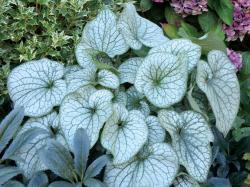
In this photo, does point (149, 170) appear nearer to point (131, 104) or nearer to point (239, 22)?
point (131, 104)

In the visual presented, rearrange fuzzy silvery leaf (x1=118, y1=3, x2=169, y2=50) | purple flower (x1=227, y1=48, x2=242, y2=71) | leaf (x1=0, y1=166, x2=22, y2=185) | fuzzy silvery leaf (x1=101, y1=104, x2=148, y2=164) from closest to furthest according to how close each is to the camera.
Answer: leaf (x1=0, y1=166, x2=22, y2=185), fuzzy silvery leaf (x1=101, y1=104, x2=148, y2=164), fuzzy silvery leaf (x1=118, y1=3, x2=169, y2=50), purple flower (x1=227, y1=48, x2=242, y2=71)

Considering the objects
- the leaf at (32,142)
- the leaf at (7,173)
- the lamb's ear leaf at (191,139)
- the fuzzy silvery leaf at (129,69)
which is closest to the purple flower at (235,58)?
the fuzzy silvery leaf at (129,69)

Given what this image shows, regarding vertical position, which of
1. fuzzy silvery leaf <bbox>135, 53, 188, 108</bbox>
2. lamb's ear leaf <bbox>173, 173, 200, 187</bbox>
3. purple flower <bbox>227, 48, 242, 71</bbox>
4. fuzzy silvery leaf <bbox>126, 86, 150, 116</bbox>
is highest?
fuzzy silvery leaf <bbox>135, 53, 188, 108</bbox>

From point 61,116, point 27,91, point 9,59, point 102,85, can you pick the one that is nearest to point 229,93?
point 102,85

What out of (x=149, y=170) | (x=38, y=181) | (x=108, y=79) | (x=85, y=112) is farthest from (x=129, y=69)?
(x=38, y=181)

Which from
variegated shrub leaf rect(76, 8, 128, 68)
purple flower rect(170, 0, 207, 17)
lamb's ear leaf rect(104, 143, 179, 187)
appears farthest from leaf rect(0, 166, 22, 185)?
purple flower rect(170, 0, 207, 17)

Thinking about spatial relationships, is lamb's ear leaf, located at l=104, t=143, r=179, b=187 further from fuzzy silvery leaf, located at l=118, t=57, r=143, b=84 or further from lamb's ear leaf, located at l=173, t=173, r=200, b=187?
fuzzy silvery leaf, located at l=118, t=57, r=143, b=84

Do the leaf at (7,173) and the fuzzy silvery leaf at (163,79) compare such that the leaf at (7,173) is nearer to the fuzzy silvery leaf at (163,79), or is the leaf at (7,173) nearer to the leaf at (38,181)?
the leaf at (38,181)
